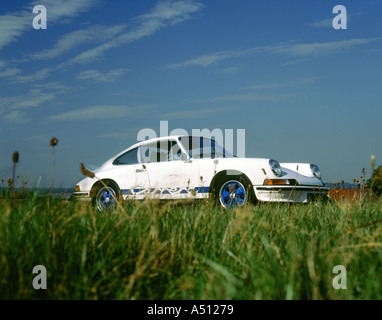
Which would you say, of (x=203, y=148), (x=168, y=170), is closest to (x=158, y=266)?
(x=168, y=170)

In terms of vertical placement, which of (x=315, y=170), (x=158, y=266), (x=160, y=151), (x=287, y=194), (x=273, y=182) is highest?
(x=160, y=151)

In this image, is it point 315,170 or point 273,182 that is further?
point 315,170

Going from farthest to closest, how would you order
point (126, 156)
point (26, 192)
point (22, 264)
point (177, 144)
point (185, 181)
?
point (126, 156) → point (177, 144) → point (185, 181) → point (26, 192) → point (22, 264)

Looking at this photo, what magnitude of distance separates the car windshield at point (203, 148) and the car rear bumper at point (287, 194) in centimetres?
150

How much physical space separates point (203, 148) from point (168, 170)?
912 mm

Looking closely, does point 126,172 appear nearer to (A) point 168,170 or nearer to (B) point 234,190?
(A) point 168,170

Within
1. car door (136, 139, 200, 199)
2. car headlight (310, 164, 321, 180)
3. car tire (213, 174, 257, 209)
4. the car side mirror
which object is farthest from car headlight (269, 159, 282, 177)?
the car side mirror

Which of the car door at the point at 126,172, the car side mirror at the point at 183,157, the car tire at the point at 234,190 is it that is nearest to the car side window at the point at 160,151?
the car side mirror at the point at 183,157

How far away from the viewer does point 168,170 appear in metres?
7.39

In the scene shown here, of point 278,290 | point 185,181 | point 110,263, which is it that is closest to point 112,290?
point 110,263
